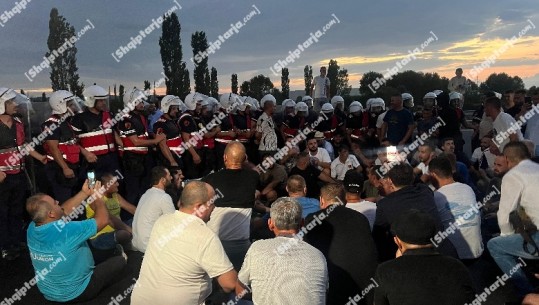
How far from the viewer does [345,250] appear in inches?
152

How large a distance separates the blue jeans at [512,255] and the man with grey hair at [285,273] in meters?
2.51

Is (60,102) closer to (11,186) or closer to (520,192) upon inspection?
(11,186)

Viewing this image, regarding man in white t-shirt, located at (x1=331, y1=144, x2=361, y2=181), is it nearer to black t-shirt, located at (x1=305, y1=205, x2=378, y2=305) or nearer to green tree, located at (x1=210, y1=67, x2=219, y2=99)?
black t-shirt, located at (x1=305, y1=205, x2=378, y2=305)

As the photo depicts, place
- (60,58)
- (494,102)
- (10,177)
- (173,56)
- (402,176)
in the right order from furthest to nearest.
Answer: (173,56) → (60,58) → (494,102) → (10,177) → (402,176)

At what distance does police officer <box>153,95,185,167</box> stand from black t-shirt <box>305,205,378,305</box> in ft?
17.4

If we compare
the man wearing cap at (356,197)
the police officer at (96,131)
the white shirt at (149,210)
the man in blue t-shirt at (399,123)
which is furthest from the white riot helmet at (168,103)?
the man wearing cap at (356,197)

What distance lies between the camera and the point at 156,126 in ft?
29.2

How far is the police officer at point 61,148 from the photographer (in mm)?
7328

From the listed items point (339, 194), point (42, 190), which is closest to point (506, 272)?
point (339, 194)

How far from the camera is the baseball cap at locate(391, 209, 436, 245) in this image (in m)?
3.06

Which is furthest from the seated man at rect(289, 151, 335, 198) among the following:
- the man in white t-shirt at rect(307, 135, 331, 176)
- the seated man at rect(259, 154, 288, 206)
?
the man in white t-shirt at rect(307, 135, 331, 176)

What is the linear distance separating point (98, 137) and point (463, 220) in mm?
5287

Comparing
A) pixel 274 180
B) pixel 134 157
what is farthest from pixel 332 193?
pixel 134 157

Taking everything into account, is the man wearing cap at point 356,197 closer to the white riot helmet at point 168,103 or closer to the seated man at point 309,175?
the seated man at point 309,175
